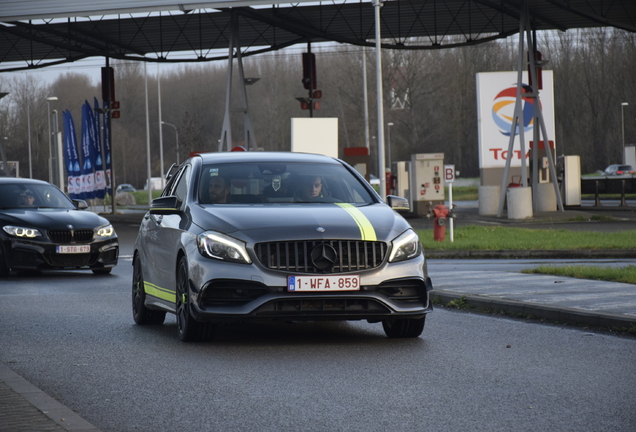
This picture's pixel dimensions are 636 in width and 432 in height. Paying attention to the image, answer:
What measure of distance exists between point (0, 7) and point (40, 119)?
3371 inches

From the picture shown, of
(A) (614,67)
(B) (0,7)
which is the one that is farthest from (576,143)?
(B) (0,7)

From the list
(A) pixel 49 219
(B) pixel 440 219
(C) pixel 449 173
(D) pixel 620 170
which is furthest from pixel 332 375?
(D) pixel 620 170

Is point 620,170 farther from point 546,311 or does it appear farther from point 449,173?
point 546,311

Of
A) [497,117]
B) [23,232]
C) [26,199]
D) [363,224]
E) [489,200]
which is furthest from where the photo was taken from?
[497,117]

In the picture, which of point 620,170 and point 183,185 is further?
point 620,170

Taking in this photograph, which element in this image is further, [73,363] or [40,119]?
[40,119]

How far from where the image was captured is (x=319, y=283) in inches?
323

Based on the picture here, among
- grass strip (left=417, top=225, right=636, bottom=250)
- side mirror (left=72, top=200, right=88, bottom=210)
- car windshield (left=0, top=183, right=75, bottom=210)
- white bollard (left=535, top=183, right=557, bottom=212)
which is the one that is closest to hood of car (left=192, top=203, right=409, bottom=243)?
side mirror (left=72, top=200, right=88, bottom=210)

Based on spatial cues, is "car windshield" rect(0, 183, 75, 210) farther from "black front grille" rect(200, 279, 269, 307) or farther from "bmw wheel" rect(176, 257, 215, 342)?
"black front grille" rect(200, 279, 269, 307)

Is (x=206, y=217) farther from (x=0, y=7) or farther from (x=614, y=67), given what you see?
(x=614, y=67)

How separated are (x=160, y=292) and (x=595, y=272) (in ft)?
21.6

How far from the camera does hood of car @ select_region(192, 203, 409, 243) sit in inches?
326

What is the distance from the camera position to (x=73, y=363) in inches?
311

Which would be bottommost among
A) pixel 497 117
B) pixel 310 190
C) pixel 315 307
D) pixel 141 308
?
pixel 141 308
